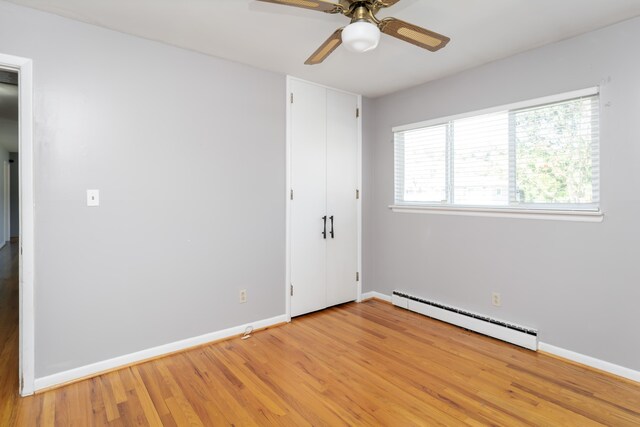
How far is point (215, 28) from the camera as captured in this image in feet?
7.72

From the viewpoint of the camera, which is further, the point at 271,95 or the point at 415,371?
the point at 271,95

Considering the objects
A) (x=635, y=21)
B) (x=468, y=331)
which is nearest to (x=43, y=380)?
(x=468, y=331)

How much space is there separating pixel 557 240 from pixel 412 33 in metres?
2.02

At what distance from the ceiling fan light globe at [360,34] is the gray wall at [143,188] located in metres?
1.63

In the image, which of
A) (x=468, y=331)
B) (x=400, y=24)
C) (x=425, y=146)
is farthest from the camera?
(x=425, y=146)

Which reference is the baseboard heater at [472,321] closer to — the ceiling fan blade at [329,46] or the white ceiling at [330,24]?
the white ceiling at [330,24]

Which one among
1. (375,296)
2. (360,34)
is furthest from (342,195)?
(360,34)

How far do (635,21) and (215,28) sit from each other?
2.88m

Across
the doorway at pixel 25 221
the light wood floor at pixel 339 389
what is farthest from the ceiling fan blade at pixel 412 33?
the doorway at pixel 25 221

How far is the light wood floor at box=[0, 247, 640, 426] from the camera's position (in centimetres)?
190

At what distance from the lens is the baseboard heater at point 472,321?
2746mm

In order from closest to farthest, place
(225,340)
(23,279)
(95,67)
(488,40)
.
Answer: (23,279)
(95,67)
(488,40)
(225,340)

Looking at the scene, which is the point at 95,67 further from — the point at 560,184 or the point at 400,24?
the point at 560,184

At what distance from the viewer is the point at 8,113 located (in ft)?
15.7
